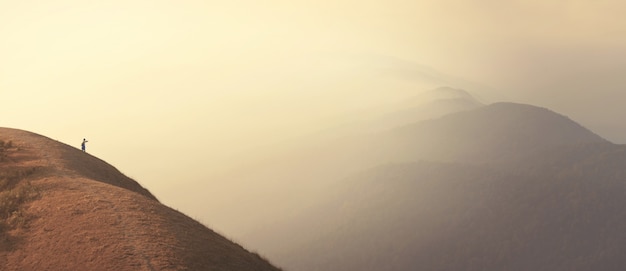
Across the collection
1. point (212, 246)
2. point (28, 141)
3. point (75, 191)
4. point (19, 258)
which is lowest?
point (19, 258)

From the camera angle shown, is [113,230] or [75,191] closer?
[113,230]

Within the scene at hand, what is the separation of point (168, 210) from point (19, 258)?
713 cm

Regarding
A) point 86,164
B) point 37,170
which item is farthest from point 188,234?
point 86,164

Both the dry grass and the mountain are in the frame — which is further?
the dry grass

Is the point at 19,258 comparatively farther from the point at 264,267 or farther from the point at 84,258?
the point at 264,267

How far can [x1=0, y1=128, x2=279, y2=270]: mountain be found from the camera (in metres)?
17.8

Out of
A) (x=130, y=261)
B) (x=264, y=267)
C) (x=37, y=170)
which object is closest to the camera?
(x=130, y=261)

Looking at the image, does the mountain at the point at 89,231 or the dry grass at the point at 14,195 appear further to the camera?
the dry grass at the point at 14,195

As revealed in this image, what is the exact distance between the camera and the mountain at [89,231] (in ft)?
58.5

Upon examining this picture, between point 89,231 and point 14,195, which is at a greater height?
point 14,195

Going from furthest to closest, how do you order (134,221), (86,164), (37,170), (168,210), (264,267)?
(86,164) < (37,170) < (168,210) < (264,267) < (134,221)

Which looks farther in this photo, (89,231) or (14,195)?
(14,195)

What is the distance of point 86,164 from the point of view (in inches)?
1211

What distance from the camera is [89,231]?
1948 cm
